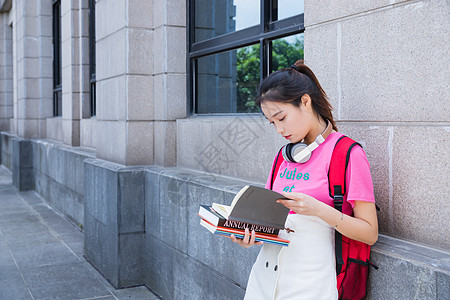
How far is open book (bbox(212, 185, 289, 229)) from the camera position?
87.1 inches

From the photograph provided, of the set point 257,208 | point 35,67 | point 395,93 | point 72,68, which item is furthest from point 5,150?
Result: point 257,208

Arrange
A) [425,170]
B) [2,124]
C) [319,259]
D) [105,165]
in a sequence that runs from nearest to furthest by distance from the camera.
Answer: [319,259]
[425,170]
[105,165]
[2,124]

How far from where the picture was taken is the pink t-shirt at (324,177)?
233 centimetres

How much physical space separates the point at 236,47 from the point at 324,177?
10.1ft

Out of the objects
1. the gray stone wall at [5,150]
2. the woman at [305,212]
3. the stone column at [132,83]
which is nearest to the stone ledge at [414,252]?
the woman at [305,212]

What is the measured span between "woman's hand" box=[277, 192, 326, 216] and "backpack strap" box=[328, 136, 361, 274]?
0.56 feet

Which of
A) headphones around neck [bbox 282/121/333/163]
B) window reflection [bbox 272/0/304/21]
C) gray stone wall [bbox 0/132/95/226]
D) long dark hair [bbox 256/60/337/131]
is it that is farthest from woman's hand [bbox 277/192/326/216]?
gray stone wall [bbox 0/132/95/226]

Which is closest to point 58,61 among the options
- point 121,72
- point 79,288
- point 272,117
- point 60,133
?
point 60,133

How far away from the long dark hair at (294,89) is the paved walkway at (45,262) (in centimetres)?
367

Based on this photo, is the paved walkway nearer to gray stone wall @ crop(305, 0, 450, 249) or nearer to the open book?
gray stone wall @ crop(305, 0, 450, 249)

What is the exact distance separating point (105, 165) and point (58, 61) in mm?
7861

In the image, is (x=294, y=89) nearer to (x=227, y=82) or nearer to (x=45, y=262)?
(x=227, y=82)

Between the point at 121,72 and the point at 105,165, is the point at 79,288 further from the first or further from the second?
the point at 121,72

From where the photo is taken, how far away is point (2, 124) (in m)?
21.4
